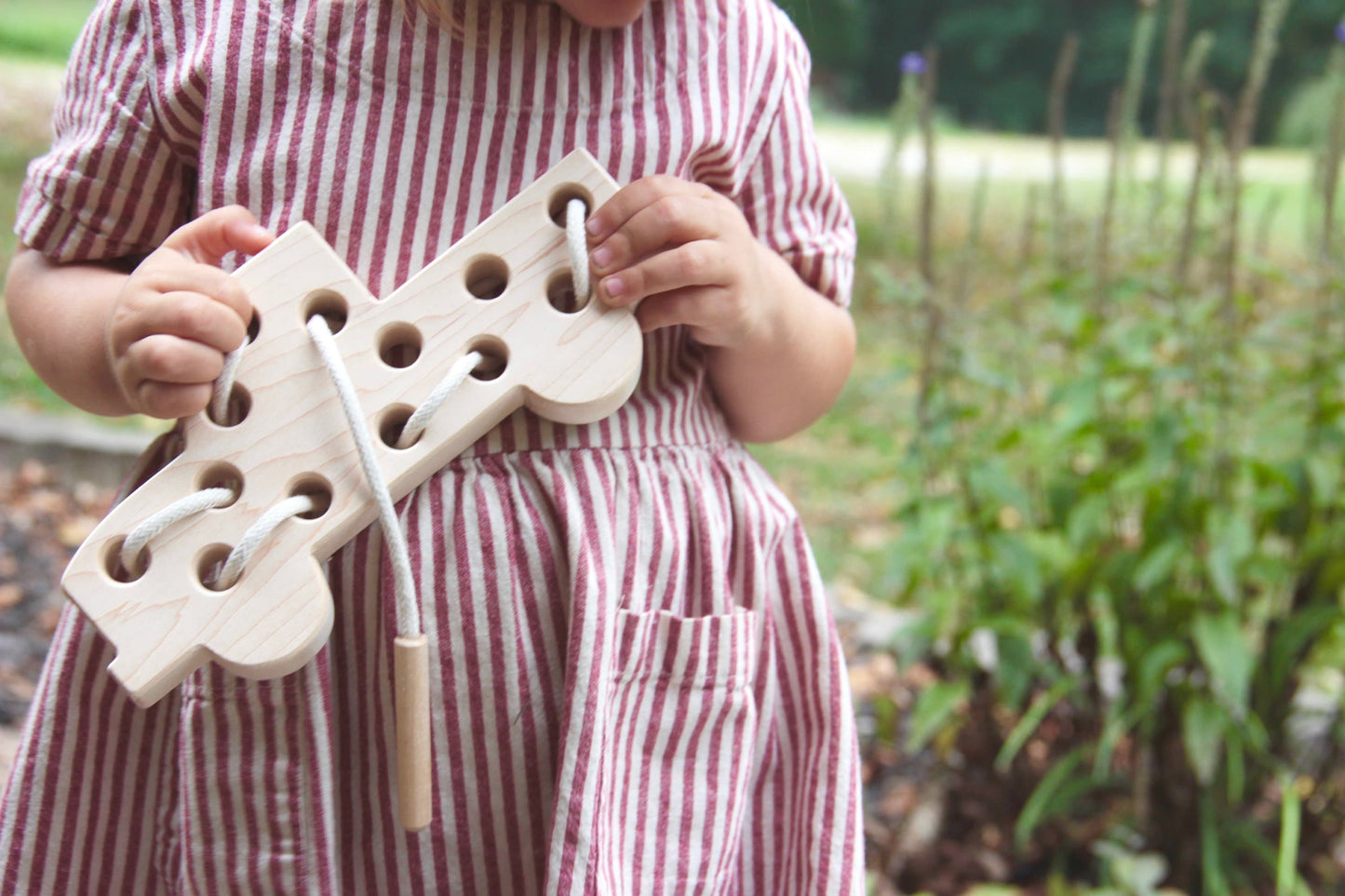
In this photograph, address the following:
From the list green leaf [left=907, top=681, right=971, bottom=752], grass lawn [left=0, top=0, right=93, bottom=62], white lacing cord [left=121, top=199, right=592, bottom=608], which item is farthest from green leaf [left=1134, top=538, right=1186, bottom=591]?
grass lawn [left=0, top=0, right=93, bottom=62]

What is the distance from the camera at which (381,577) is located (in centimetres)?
61

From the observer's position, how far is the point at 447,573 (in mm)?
605

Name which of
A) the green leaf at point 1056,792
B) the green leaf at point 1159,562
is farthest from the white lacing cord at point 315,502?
the green leaf at point 1056,792

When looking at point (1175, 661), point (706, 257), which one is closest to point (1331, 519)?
point (1175, 661)

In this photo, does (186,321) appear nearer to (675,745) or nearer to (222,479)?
(222,479)

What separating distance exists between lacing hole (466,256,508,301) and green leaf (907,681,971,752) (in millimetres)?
951

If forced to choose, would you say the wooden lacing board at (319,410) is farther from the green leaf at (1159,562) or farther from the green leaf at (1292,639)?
the green leaf at (1292,639)

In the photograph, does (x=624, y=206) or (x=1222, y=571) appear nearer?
(x=624, y=206)

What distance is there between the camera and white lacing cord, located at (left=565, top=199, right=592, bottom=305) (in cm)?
58

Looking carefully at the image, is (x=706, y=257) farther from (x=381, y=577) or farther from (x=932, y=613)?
(x=932, y=613)

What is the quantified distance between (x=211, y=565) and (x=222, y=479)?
4 cm

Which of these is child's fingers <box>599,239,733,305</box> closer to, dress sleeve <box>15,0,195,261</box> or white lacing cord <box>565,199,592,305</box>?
white lacing cord <box>565,199,592,305</box>

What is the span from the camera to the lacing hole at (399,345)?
57 cm

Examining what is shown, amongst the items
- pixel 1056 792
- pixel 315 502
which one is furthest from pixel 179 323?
pixel 1056 792
